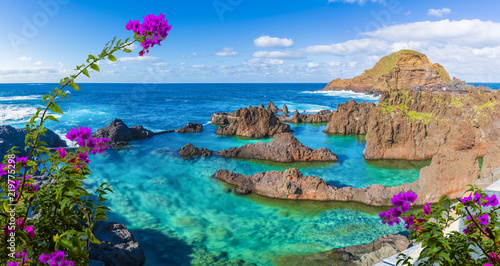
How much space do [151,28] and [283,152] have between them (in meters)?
20.1

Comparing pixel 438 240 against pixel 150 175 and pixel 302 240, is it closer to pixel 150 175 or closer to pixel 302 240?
pixel 302 240

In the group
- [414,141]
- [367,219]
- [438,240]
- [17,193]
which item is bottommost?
[367,219]

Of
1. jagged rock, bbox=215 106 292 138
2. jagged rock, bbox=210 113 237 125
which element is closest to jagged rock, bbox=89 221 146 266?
jagged rock, bbox=215 106 292 138

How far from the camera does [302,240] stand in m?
11.3

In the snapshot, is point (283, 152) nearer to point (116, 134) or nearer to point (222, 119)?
point (116, 134)

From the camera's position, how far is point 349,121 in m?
33.8

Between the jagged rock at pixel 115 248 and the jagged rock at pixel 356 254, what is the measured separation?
486 cm

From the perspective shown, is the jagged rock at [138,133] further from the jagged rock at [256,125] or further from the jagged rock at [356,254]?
the jagged rock at [356,254]

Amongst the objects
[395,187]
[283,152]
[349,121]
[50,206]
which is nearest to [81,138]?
[50,206]

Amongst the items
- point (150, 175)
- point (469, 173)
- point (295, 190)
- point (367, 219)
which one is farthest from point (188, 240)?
point (469, 173)

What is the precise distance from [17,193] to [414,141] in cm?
2530

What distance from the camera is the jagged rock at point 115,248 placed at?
26.0ft

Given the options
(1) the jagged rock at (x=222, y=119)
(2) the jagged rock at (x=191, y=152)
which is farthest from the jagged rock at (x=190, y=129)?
(2) the jagged rock at (x=191, y=152)

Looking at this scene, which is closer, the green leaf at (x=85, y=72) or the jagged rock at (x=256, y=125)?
the green leaf at (x=85, y=72)
